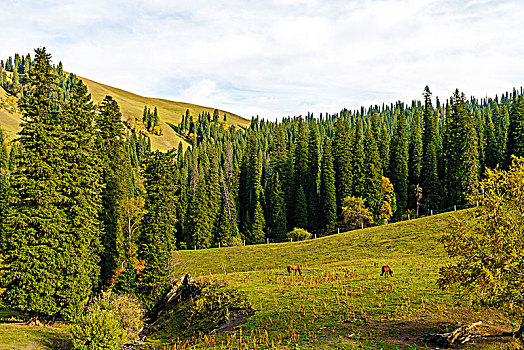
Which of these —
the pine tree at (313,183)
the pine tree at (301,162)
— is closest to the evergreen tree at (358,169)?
the pine tree at (313,183)

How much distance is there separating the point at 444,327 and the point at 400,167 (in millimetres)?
73515

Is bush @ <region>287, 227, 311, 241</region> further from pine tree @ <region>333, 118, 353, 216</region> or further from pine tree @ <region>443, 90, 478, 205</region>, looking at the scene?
pine tree @ <region>443, 90, 478, 205</region>

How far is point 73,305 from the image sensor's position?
97.0ft

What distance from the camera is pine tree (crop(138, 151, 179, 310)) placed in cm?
3744

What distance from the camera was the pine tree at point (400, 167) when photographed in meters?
85.8

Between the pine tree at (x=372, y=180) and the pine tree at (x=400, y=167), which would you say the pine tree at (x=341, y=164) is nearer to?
the pine tree at (x=372, y=180)

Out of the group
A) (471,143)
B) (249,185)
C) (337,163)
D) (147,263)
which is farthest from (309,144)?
(147,263)

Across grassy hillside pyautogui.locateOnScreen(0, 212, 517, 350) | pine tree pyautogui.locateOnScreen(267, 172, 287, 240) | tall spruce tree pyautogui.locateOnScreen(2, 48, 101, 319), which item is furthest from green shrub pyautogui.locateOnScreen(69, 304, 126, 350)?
pine tree pyautogui.locateOnScreen(267, 172, 287, 240)

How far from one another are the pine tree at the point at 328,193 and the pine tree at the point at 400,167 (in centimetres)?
1639

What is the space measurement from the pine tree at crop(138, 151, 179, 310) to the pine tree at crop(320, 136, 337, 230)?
43.9 metres

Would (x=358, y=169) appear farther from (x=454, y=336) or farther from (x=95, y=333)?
(x=95, y=333)

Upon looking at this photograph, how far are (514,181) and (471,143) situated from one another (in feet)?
214

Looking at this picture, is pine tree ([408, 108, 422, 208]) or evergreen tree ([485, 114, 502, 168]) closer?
evergreen tree ([485, 114, 502, 168])

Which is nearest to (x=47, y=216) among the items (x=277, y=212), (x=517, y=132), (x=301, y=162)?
(x=277, y=212)
